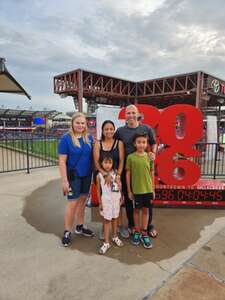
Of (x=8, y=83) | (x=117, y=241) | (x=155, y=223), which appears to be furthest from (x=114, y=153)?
(x=8, y=83)

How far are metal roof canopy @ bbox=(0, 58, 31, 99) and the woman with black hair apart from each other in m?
4.25

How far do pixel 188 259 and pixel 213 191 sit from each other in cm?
188

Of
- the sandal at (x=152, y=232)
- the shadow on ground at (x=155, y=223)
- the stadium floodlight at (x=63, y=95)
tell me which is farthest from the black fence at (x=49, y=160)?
the stadium floodlight at (x=63, y=95)

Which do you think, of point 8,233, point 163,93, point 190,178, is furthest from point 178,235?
point 163,93

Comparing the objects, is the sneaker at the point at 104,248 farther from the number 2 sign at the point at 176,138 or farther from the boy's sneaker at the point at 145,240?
the number 2 sign at the point at 176,138

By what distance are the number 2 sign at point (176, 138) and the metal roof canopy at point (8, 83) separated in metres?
3.88

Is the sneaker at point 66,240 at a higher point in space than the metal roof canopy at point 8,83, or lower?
lower

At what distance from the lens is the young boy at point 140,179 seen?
2.49m

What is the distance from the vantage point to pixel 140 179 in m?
2.51

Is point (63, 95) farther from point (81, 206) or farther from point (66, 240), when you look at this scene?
point (66, 240)

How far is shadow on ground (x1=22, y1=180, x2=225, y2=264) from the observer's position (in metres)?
2.40

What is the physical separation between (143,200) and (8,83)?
6.57 m

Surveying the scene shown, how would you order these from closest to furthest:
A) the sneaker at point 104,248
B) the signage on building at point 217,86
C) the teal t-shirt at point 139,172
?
the sneaker at point 104,248
the teal t-shirt at point 139,172
the signage on building at point 217,86

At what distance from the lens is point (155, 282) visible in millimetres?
1929
